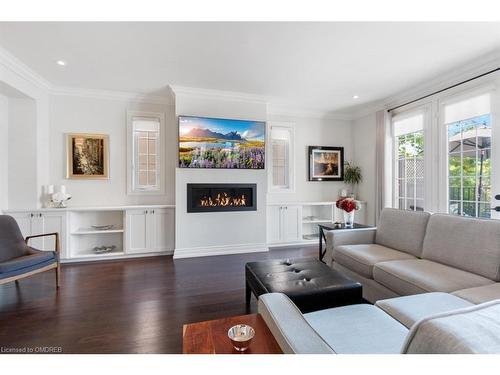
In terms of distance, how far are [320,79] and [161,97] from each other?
9.06 ft

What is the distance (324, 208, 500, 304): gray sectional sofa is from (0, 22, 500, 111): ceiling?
1934mm

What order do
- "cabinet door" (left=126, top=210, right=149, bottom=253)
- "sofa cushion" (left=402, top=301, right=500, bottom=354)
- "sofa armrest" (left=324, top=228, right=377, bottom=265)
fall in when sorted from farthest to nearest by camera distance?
"cabinet door" (left=126, top=210, right=149, bottom=253), "sofa armrest" (left=324, top=228, right=377, bottom=265), "sofa cushion" (left=402, top=301, right=500, bottom=354)

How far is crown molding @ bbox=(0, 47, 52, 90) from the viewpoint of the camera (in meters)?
2.90

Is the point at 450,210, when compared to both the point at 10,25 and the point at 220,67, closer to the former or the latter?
the point at 220,67

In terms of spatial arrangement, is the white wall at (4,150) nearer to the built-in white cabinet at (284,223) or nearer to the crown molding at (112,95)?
the crown molding at (112,95)

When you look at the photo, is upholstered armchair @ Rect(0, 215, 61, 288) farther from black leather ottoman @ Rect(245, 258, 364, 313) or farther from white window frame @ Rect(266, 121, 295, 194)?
white window frame @ Rect(266, 121, 295, 194)

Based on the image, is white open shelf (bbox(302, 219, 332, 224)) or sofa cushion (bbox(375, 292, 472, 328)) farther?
white open shelf (bbox(302, 219, 332, 224))

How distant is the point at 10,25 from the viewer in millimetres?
2326

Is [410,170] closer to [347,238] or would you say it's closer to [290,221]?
[347,238]

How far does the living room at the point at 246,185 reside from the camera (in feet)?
5.74

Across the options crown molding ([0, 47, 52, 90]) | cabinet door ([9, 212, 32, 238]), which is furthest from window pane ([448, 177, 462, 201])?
cabinet door ([9, 212, 32, 238])

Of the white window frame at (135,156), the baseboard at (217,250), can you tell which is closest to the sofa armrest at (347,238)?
the baseboard at (217,250)

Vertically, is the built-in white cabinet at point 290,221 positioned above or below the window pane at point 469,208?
below
